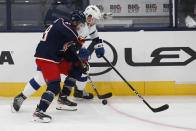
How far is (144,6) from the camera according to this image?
13.5 feet

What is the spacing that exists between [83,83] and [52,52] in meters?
0.83

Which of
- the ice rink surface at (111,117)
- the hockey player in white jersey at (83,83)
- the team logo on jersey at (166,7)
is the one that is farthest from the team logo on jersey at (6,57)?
the team logo on jersey at (166,7)

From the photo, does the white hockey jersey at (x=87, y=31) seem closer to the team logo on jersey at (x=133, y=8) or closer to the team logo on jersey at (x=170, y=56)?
the team logo on jersey at (x=170, y=56)

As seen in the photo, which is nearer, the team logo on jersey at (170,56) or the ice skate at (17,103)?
the ice skate at (17,103)

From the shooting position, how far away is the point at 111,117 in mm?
3184

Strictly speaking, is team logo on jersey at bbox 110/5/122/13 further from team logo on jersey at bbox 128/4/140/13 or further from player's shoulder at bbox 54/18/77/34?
player's shoulder at bbox 54/18/77/34

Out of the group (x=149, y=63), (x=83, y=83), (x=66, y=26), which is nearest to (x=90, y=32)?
(x=83, y=83)

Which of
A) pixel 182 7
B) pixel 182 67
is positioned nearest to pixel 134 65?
pixel 182 67

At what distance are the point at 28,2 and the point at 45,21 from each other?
294 millimetres

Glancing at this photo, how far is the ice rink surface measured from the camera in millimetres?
2859

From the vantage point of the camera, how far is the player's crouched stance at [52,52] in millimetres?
2990

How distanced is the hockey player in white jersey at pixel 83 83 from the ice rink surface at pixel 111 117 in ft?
0.30

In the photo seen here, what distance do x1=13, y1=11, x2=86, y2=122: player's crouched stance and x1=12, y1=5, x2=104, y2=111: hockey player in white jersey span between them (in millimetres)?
216

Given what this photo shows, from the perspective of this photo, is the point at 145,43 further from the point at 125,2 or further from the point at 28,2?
the point at 28,2
